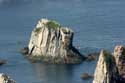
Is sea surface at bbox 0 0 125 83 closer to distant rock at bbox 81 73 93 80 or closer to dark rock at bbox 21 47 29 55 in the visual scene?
distant rock at bbox 81 73 93 80

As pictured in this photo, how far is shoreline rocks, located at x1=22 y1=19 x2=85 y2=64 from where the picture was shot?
135 metres

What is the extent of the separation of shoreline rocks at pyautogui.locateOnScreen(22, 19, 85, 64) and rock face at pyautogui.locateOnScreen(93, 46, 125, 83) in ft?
119

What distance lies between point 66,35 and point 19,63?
8958 millimetres

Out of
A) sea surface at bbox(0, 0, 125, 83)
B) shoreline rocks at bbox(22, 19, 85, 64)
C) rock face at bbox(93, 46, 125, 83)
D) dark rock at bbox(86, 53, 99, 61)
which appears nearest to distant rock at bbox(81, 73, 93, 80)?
sea surface at bbox(0, 0, 125, 83)

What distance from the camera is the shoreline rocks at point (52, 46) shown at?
135m

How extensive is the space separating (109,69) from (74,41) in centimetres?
6030

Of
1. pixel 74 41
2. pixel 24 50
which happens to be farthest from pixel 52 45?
pixel 74 41

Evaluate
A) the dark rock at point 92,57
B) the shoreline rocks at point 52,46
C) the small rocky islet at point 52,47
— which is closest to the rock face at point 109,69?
the small rocky islet at point 52,47

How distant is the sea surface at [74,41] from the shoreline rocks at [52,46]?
1.95 meters

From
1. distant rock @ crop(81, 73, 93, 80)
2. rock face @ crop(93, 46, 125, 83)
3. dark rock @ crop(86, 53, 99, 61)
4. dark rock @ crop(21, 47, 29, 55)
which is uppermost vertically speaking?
dark rock @ crop(21, 47, 29, 55)

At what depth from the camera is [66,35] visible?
139m

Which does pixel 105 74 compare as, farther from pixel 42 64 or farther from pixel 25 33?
pixel 25 33

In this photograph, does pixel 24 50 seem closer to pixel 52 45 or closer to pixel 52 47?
pixel 52 45

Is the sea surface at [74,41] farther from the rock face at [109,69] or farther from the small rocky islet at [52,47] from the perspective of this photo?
the rock face at [109,69]
